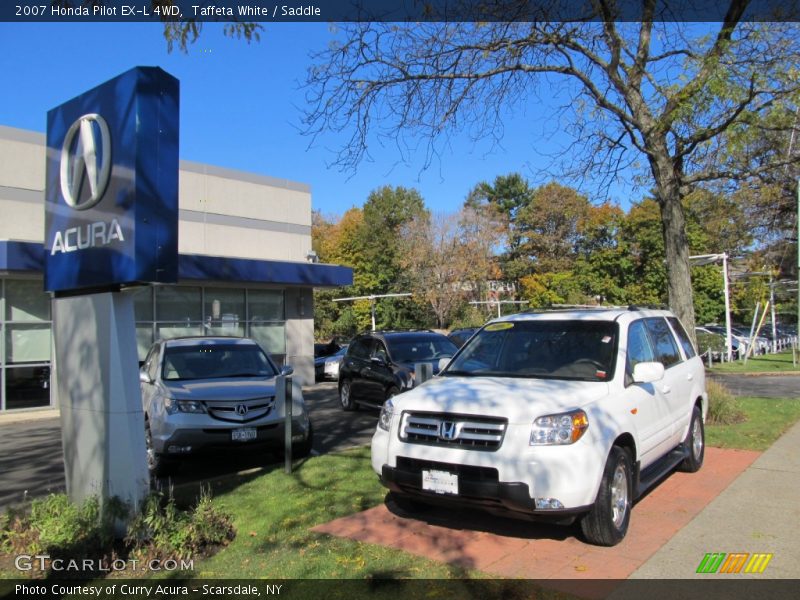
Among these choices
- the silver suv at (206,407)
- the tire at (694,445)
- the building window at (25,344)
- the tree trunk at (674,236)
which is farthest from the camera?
the building window at (25,344)

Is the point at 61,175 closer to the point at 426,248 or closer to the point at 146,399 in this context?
the point at 146,399

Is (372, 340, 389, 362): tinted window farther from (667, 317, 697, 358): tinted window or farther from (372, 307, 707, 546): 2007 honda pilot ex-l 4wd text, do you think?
(372, 307, 707, 546): 2007 honda pilot ex-l 4wd text

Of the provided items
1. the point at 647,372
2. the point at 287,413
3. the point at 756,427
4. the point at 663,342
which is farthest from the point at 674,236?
the point at 287,413

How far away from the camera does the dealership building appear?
16.8 m

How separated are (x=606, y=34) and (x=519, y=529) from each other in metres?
8.43

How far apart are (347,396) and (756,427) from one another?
8226mm

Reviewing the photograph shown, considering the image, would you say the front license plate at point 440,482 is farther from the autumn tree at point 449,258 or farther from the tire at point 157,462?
the autumn tree at point 449,258

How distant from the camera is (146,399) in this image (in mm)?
8641

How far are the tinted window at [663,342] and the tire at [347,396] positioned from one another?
8339mm

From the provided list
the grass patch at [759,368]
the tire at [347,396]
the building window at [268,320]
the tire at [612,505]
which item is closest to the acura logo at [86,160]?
the tire at [612,505]

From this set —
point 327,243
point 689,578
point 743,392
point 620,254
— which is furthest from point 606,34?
point 327,243

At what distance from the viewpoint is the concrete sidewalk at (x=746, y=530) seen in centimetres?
449

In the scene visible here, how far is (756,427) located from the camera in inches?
386

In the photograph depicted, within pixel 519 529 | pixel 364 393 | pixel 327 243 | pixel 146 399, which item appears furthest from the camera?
pixel 327 243
